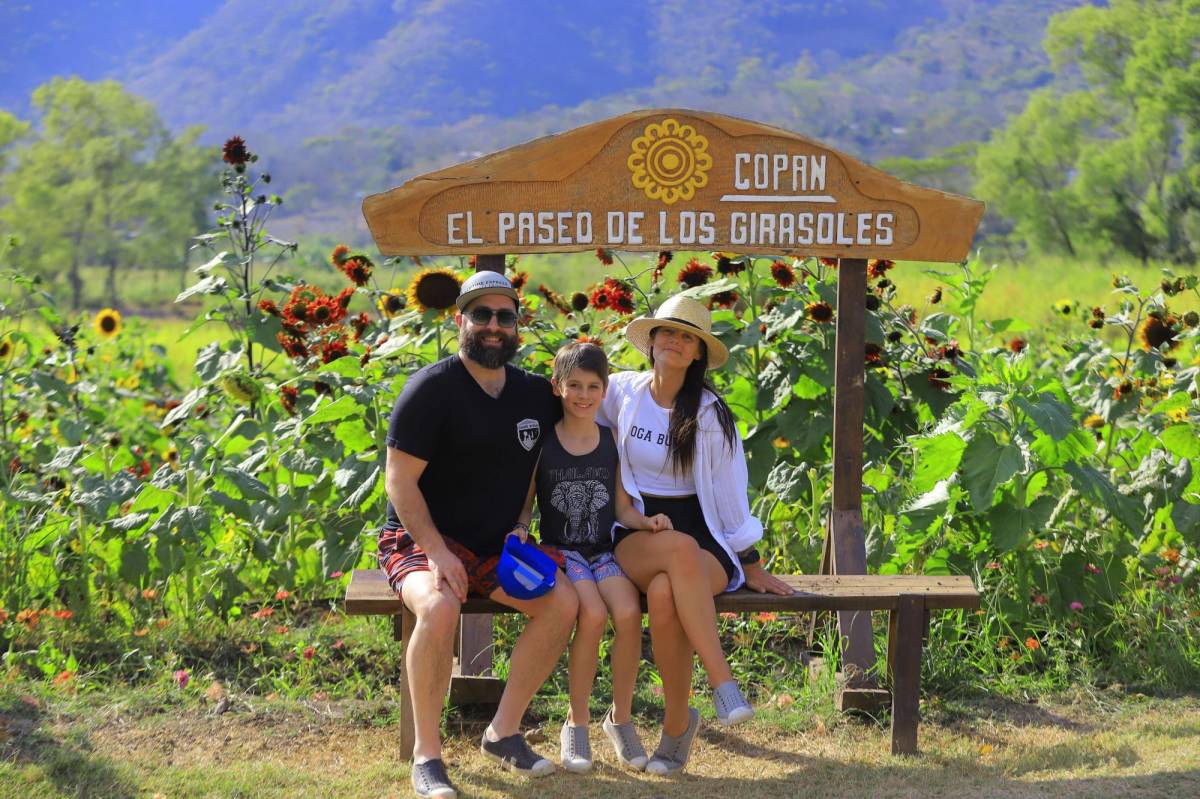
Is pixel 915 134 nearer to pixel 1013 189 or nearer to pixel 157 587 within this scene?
pixel 1013 189

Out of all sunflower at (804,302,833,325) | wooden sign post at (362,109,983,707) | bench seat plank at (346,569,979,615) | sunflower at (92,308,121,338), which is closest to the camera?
bench seat plank at (346,569,979,615)

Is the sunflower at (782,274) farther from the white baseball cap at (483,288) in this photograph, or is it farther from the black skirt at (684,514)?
the white baseball cap at (483,288)

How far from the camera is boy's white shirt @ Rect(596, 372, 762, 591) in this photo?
4234 millimetres

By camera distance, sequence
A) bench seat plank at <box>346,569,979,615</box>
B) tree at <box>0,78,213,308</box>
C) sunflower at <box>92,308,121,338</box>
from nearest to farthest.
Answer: bench seat plank at <box>346,569,979,615</box>
sunflower at <box>92,308,121,338</box>
tree at <box>0,78,213,308</box>

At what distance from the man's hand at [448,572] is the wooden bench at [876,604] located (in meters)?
0.14

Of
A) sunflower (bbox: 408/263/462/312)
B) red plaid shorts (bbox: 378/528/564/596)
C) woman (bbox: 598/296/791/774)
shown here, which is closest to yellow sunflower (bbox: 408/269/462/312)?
sunflower (bbox: 408/263/462/312)

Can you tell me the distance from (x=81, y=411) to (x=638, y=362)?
2588 mm

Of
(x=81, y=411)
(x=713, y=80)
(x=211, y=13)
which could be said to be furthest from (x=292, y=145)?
(x=81, y=411)

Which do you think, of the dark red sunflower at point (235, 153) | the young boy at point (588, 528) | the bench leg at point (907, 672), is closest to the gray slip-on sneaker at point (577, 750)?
the young boy at point (588, 528)

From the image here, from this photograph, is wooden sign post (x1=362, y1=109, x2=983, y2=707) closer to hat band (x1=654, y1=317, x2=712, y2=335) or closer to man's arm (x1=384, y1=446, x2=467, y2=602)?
hat band (x1=654, y1=317, x2=712, y2=335)

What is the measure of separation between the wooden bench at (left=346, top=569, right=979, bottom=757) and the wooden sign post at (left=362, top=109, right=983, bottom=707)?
0.36 m

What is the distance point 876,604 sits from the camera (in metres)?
4.25

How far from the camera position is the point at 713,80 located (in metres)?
95.0

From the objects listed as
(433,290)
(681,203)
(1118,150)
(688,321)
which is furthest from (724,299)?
(1118,150)
